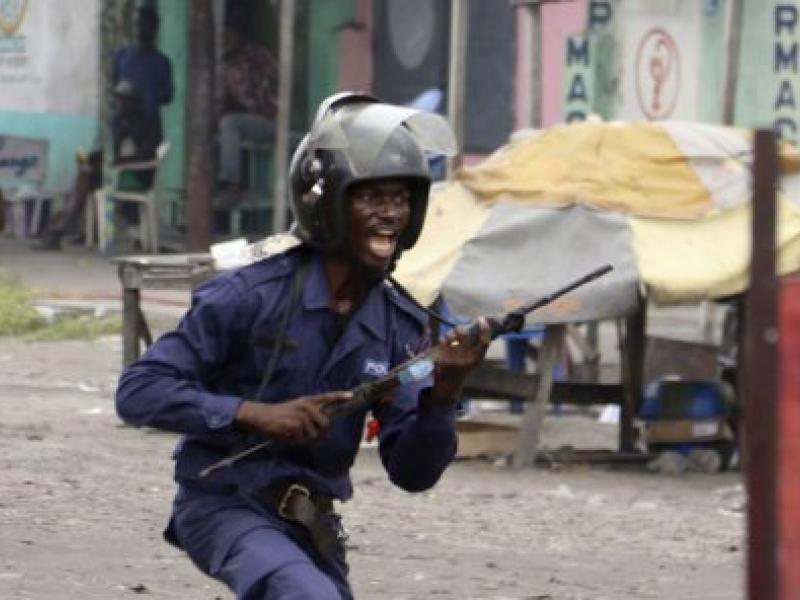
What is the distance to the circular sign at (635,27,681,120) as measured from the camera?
730 inches

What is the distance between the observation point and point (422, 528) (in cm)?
957

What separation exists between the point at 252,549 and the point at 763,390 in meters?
1.78

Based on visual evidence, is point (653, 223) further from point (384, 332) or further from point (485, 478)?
point (384, 332)

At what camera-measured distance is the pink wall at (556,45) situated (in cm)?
1914

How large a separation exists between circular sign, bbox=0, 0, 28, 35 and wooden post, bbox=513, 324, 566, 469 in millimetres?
11527

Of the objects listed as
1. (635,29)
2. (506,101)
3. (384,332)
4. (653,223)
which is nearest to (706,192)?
(653,223)

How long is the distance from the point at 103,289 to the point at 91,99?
13.6 ft

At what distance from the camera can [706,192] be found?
36.8 ft

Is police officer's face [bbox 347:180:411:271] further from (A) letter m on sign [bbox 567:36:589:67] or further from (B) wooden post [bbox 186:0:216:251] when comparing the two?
(B) wooden post [bbox 186:0:216:251]

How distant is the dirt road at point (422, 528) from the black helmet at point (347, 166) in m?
3.06

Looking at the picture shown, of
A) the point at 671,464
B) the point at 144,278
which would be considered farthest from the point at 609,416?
the point at 144,278

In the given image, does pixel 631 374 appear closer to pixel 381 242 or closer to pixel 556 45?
pixel 381 242

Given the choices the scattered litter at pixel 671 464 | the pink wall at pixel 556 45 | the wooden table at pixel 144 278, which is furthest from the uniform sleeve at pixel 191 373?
the pink wall at pixel 556 45

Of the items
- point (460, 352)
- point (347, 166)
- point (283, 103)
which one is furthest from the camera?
point (283, 103)
